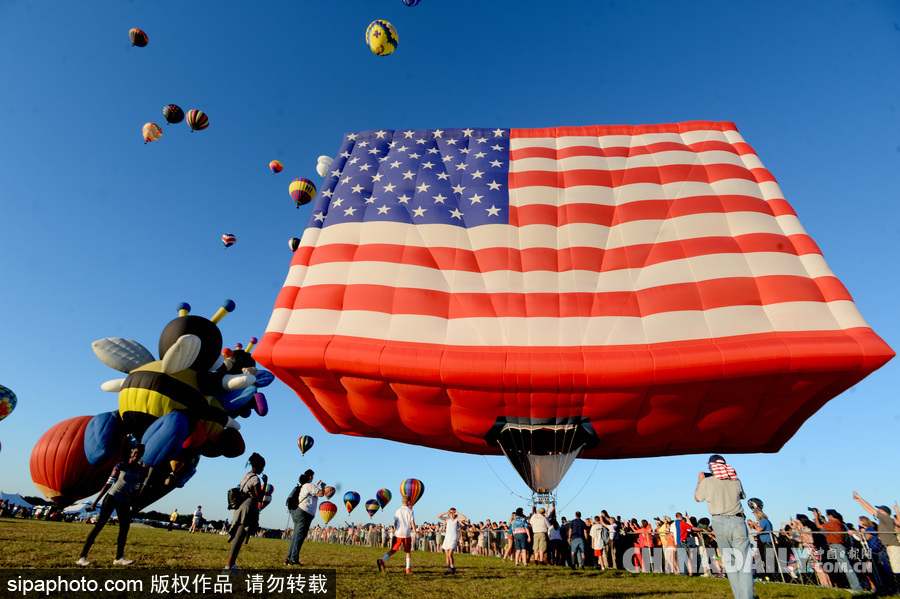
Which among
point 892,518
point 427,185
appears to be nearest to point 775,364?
point 892,518

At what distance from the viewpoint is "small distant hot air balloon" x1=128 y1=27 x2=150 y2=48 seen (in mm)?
18047

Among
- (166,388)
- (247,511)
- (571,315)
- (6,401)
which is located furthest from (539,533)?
(6,401)

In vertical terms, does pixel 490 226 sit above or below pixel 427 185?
below

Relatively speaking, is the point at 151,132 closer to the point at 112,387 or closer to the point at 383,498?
the point at 112,387

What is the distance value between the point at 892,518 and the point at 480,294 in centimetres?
878

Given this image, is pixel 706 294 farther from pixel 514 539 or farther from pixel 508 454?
pixel 514 539

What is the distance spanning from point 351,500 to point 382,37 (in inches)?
737

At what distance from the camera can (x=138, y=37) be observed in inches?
714

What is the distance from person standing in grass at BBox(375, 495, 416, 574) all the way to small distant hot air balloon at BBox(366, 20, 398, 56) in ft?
42.5

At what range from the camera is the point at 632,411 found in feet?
37.2

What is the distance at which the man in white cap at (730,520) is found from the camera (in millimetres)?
4918

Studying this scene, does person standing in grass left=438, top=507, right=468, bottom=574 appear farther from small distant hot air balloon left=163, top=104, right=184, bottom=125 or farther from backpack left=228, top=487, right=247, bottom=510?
small distant hot air balloon left=163, top=104, right=184, bottom=125

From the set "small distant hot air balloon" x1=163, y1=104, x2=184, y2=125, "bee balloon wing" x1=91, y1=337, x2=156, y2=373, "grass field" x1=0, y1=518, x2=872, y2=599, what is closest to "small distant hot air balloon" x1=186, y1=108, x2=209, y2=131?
"small distant hot air balloon" x1=163, y1=104, x2=184, y2=125

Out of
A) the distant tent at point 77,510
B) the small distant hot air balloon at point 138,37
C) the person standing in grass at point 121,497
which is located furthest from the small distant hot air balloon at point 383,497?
the small distant hot air balloon at point 138,37
